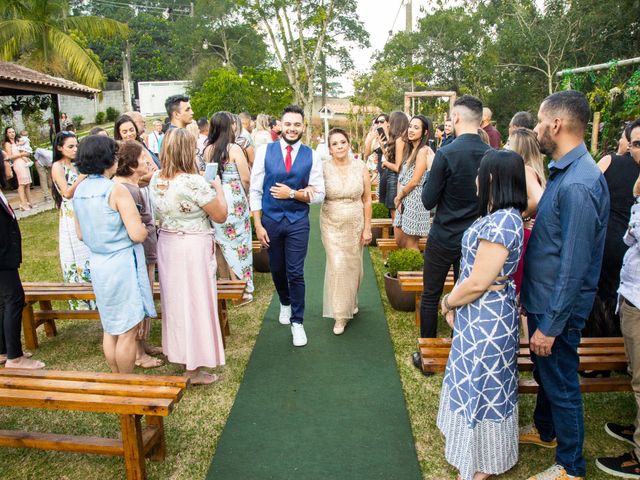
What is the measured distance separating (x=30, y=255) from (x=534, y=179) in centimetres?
744

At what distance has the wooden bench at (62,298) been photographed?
15.6 feet

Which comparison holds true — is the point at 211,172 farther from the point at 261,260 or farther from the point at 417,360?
the point at 261,260

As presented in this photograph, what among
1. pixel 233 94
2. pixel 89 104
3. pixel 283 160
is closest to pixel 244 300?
pixel 283 160

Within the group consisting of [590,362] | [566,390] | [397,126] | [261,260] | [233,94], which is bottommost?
[261,260]

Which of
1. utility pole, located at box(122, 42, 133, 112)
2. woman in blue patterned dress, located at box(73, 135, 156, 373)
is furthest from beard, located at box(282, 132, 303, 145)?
utility pole, located at box(122, 42, 133, 112)

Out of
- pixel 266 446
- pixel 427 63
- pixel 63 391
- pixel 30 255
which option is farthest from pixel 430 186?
pixel 427 63

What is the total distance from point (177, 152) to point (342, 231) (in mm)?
1850

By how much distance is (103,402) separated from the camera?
2787 millimetres

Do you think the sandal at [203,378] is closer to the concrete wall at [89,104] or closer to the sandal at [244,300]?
the sandal at [244,300]

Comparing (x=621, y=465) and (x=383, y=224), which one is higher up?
(x=383, y=224)

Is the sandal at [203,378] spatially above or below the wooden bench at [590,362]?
below

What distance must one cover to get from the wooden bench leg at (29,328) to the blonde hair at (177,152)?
87.5 inches

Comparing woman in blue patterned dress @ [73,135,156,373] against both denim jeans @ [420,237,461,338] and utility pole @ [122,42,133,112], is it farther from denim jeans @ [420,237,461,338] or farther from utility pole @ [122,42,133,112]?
utility pole @ [122,42,133,112]

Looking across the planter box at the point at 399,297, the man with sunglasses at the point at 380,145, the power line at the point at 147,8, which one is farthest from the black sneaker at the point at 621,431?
the power line at the point at 147,8
